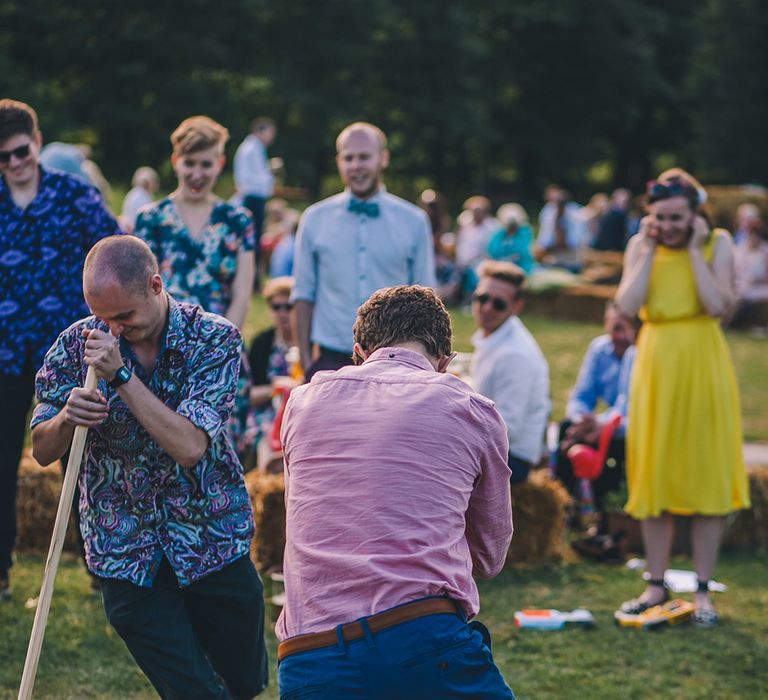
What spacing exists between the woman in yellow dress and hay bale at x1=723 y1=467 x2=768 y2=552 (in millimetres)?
1486

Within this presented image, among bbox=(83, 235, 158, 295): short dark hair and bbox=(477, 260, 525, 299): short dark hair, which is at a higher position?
bbox=(83, 235, 158, 295): short dark hair

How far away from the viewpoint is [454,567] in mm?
2992

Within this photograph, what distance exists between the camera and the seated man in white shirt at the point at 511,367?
268 inches

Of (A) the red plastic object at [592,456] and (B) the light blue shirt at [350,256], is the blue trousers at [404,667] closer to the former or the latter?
(B) the light blue shirt at [350,256]

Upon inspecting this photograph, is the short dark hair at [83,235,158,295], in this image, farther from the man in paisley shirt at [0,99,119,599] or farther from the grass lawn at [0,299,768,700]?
the grass lawn at [0,299,768,700]

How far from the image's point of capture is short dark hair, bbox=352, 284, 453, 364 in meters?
3.17

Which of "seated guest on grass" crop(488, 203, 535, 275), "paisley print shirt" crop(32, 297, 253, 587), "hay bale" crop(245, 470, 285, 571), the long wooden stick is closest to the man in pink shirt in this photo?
"paisley print shirt" crop(32, 297, 253, 587)

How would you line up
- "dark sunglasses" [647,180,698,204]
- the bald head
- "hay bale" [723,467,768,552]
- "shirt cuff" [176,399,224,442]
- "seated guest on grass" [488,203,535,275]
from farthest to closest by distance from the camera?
"seated guest on grass" [488,203,535,275]
"hay bale" [723,467,768,552]
the bald head
"dark sunglasses" [647,180,698,204]
"shirt cuff" [176,399,224,442]

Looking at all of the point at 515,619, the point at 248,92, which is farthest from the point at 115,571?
the point at 248,92

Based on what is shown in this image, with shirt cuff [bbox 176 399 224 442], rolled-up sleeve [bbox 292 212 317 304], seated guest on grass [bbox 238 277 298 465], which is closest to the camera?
shirt cuff [bbox 176 399 224 442]

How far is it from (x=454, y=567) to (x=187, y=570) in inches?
37.8

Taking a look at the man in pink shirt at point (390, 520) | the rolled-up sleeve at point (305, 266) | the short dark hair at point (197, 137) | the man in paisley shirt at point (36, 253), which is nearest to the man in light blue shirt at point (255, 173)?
the rolled-up sleeve at point (305, 266)

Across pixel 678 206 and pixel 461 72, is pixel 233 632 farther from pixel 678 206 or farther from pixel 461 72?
pixel 461 72

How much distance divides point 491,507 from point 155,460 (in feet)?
3.31
